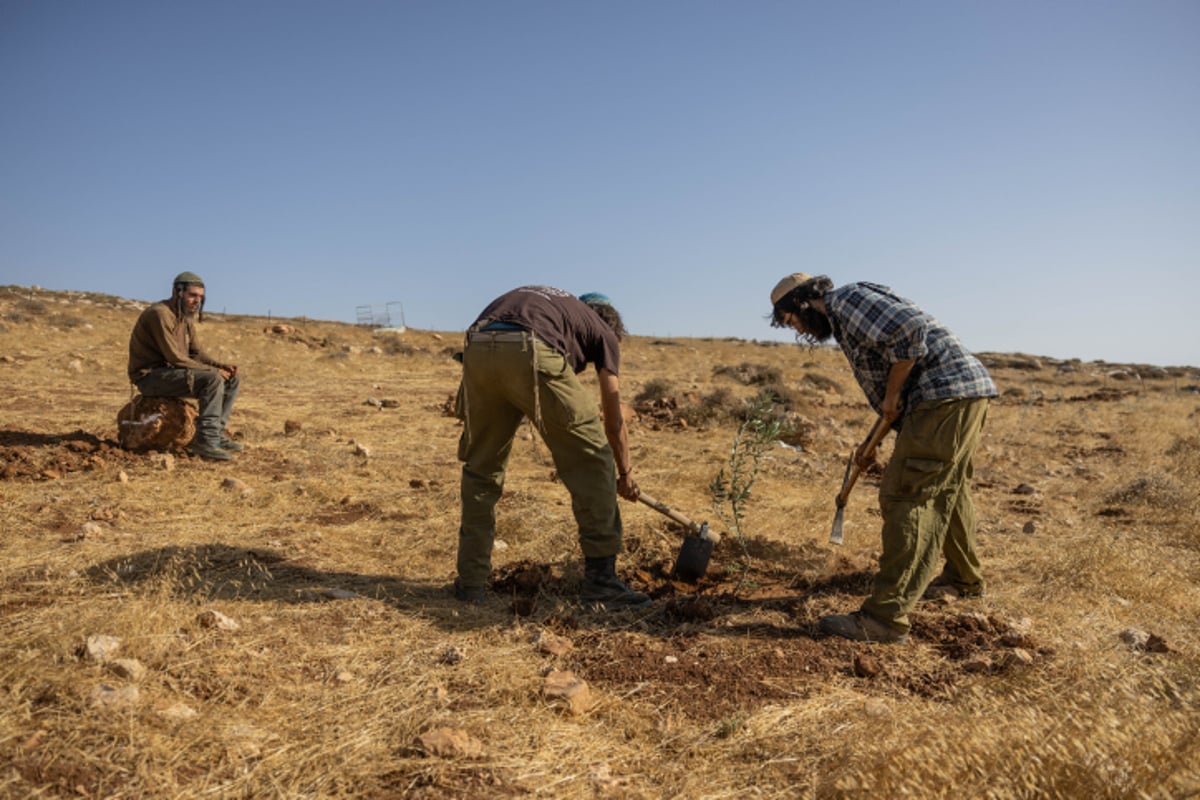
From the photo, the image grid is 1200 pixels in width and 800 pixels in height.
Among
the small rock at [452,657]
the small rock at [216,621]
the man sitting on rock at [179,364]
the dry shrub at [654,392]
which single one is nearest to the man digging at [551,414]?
the small rock at [452,657]

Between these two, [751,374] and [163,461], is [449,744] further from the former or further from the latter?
[751,374]

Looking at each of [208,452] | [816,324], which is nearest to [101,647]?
[816,324]

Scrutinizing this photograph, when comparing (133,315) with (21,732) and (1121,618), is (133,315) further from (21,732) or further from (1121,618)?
(1121,618)

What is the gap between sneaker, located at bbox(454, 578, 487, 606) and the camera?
3.70m

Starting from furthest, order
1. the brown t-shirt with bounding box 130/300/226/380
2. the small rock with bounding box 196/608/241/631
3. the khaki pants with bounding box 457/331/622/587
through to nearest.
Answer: the brown t-shirt with bounding box 130/300/226/380, the khaki pants with bounding box 457/331/622/587, the small rock with bounding box 196/608/241/631

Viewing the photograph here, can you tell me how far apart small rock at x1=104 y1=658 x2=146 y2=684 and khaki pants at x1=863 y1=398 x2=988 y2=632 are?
285cm

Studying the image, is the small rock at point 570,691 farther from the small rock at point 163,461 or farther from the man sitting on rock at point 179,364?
the man sitting on rock at point 179,364

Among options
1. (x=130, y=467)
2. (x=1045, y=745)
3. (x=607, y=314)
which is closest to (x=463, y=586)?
(x=607, y=314)

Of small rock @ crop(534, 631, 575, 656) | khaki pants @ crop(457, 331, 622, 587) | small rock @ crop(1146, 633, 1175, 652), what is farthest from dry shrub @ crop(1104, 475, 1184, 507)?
small rock @ crop(534, 631, 575, 656)

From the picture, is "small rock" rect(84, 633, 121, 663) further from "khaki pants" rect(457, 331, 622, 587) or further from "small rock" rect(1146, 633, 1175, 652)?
"small rock" rect(1146, 633, 1175, 652)

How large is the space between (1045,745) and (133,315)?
19.6 metres

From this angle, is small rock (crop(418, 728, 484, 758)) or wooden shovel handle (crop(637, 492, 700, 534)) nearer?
small rock (crop(418, 728, 484, 758))

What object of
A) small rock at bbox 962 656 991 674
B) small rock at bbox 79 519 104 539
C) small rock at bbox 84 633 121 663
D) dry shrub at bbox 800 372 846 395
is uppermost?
dry shrub at bbox 800 372 846 395

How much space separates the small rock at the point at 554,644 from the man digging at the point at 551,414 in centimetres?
41
